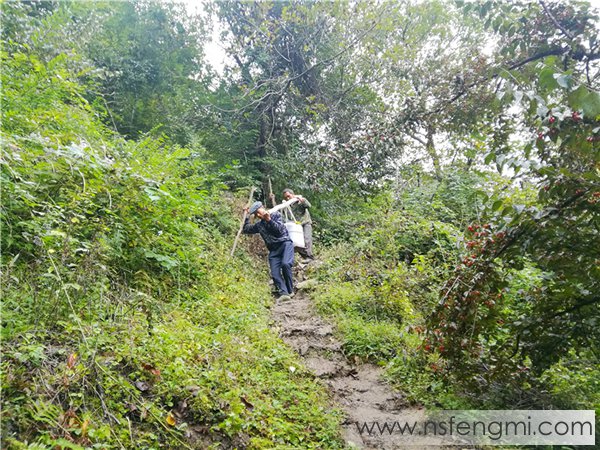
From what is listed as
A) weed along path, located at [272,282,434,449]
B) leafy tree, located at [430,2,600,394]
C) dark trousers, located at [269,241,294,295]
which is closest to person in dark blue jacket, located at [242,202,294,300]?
dark trousers, located at [269,241,294,295]

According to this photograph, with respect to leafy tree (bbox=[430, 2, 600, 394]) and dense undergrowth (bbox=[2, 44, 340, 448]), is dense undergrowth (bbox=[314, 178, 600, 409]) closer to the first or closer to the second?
leafy tree (bbox=[430, 2, 600, 394])

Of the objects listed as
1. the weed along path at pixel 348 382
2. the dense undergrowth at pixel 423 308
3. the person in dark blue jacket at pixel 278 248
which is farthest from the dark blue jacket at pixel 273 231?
the weed along path at pixel 348 382

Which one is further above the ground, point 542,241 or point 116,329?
point 542,241

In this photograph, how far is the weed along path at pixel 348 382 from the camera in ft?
10.9

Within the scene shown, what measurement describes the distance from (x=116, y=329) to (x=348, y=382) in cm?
269

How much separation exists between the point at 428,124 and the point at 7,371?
5254 mm

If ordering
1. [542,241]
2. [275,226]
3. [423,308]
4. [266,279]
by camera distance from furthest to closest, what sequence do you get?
1. [266,279]
2. [275,226]
3. [423,308]
4. [542,241]

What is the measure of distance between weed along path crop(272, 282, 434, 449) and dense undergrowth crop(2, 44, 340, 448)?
274mm

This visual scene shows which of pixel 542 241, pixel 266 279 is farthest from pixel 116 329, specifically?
pixel 266 279

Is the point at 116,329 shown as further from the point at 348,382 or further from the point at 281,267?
the point at 281,267

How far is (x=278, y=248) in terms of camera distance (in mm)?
7133

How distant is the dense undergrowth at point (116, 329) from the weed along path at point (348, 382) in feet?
0.90

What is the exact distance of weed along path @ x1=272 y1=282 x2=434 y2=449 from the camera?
10.9 ft

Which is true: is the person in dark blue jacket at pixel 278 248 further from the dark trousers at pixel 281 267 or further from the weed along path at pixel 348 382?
the weed along path at pixel 348 382
